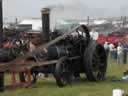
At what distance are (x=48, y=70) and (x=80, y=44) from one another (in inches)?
48.6

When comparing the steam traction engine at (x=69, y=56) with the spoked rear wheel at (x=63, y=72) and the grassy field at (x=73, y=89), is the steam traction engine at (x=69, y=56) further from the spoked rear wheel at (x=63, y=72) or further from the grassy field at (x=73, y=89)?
the grassy field at (x=73, y=89)

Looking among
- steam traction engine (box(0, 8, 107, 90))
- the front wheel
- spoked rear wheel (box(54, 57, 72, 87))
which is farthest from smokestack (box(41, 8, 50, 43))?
the front wheel

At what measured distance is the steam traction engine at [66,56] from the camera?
9.86 metres

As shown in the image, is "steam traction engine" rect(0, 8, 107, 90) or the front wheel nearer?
"steam traction engine" rect(0, 8, 107, 90)

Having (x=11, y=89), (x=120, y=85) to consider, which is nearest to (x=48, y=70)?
(x=11, y=89)

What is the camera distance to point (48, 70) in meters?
10.1

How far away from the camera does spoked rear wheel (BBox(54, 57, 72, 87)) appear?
957cm

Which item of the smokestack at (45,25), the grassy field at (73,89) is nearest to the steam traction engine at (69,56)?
the smokestack at (45,25)

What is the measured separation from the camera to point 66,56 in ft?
33.4

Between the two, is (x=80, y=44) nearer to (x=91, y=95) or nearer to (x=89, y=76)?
(x=89, y=76)

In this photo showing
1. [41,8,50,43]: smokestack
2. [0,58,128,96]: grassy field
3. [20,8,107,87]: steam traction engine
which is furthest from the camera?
[41,8,50,43]: smokestack

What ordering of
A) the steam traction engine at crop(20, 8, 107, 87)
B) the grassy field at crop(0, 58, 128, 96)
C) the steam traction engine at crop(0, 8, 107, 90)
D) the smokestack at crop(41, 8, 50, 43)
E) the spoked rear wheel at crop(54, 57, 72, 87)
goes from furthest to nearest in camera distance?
1. the smokestack at crop(41, 8, 50, 43)
2. the steam traction engine at crop(20, 8, 107, 87)
3. the steam traction engine at crop(0, 8, 107, 90)
4. the spoked rear wheel at crop(54, 57, 72, 87)
5. the grassy field at crop(0, 58, 128, 96)

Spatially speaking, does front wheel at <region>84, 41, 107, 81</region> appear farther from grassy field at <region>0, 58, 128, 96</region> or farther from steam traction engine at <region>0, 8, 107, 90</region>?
grassy field at <region>0, 58, 128, 96</region>

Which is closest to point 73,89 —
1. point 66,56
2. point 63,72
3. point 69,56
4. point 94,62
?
point 63,72
